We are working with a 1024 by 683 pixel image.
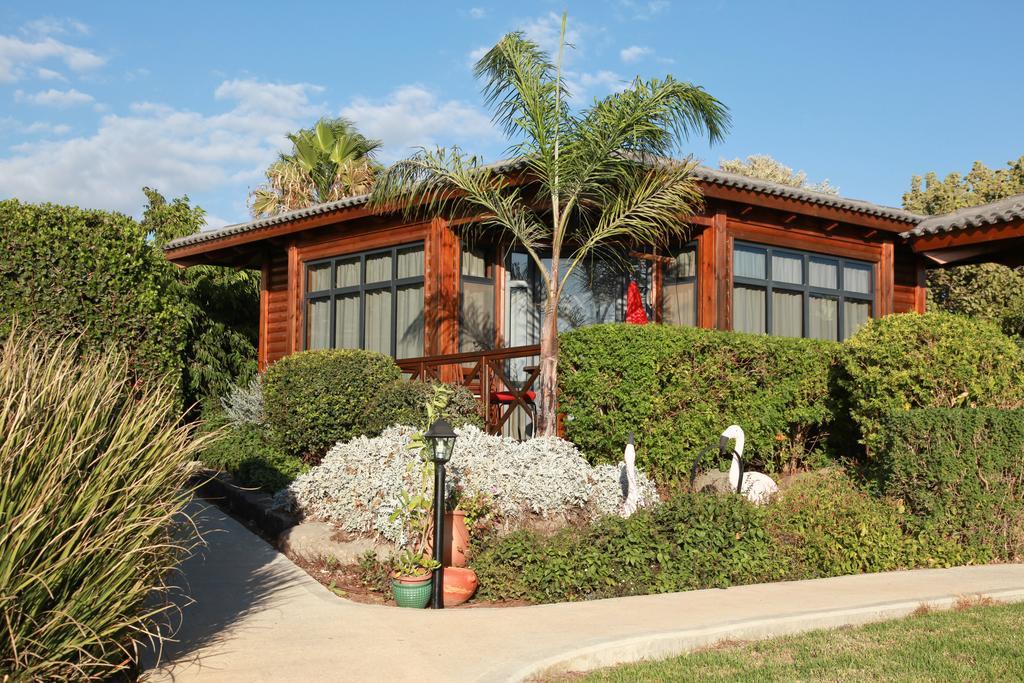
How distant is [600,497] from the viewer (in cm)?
930

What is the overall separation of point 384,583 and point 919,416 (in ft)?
17.6

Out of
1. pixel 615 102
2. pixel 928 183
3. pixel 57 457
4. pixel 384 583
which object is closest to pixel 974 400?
pixel 615 102

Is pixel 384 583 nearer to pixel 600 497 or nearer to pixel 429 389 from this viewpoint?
pixel 600 497

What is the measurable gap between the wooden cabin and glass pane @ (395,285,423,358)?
2 centimetres

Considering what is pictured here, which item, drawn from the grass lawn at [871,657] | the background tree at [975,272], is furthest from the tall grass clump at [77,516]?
the background tree at [975,272]

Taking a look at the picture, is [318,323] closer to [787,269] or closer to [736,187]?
[736,187]

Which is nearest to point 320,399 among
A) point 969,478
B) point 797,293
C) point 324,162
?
point 969,478

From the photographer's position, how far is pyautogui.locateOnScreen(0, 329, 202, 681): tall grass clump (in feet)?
14.2

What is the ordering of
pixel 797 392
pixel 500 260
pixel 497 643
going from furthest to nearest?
pixel 500 260 < pixel 797 392 < pixel 497 643

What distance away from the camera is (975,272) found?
24906 millimetres

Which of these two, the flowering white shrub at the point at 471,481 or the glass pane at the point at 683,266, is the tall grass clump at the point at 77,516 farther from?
the glass pane at the point at 683,266

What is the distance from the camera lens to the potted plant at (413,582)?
7.23 m

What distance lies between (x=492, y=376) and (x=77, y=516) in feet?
27.4

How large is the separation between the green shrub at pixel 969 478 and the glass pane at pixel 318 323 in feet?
31.2
